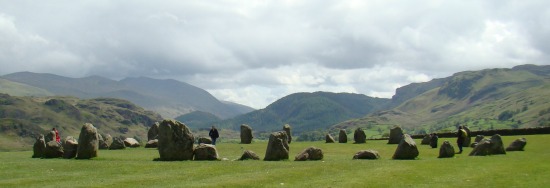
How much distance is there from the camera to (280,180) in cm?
2617

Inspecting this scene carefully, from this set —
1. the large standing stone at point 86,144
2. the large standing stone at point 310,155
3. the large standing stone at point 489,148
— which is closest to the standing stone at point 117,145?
the large standing stone at point 86,144

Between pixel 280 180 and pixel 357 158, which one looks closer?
pixel 280 180

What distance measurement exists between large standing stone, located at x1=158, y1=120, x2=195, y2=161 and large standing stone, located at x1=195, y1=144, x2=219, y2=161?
710mm

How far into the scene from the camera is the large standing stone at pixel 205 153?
39344mm

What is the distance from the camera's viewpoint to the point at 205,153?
39531 millimetres

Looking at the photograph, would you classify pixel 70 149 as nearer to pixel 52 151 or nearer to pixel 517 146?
pixel 52 151

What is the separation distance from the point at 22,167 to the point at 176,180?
13.7 metres

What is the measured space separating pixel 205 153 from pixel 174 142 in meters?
2.64

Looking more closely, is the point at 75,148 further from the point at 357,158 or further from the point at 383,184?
the point at 383,184

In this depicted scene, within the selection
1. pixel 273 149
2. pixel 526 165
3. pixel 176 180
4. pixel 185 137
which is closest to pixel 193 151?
pixel 185 137

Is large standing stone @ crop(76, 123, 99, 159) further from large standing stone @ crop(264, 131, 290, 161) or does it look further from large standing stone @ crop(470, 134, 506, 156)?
large standing stone @ crop(470, 134, 506, 156)

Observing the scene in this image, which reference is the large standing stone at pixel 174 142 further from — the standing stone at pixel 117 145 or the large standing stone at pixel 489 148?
the large standing stone at pixel 489 148

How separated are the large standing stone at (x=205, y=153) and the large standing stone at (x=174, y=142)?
710mm

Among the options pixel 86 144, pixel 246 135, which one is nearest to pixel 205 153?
pixel 86 144
